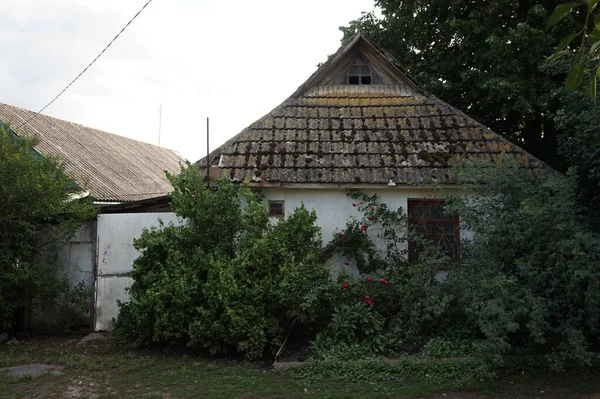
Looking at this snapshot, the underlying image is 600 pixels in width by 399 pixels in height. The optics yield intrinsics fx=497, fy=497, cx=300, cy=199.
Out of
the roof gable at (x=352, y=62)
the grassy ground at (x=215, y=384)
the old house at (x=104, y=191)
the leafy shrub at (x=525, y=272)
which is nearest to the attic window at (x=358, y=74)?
the roof gable at (x=352, y=62)

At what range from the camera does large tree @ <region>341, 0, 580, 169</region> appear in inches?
420

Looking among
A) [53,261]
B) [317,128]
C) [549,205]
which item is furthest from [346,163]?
[53,261]

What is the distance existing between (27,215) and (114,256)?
66.0 inches

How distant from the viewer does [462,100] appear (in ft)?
42.4

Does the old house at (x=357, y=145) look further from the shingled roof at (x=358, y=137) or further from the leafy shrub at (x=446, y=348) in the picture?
the leafy shrub at (x=446, y=348)

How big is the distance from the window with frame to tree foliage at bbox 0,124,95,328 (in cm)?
611

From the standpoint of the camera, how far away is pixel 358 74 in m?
11.9

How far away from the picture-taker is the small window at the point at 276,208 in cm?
959

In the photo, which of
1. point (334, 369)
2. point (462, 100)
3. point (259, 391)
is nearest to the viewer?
point (259, 391)

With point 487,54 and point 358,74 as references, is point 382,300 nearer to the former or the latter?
point 358,74

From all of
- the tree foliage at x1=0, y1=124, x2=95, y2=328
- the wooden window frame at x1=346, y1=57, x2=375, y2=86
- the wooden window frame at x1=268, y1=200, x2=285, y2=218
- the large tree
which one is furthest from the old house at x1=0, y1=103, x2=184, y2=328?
the large tree

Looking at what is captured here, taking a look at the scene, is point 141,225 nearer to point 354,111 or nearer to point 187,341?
point 187,341

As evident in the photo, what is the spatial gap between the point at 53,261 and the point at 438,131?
8137 millimetres

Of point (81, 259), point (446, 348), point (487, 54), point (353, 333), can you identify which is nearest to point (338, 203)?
point (353, 333)
